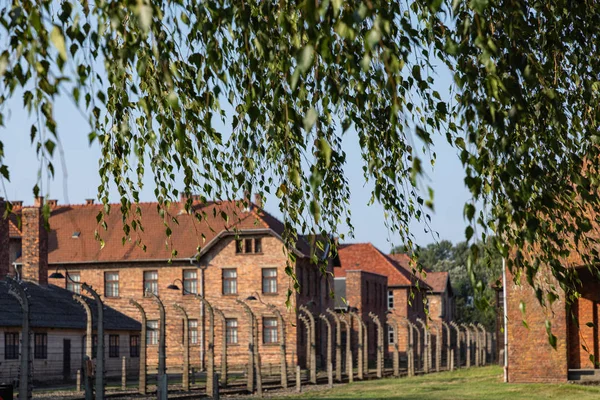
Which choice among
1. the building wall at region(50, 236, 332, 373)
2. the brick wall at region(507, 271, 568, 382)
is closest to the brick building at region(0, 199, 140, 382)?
the building wall at region(50, 236, 332, 373)

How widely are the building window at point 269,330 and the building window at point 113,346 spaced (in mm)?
11383

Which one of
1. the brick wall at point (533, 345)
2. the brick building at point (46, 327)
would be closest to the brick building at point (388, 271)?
the brick building at point (46, 327)

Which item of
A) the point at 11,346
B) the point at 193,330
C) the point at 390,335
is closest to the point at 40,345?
the point at 11,346

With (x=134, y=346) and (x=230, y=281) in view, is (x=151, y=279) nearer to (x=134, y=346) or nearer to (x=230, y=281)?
(x=230, y=281)

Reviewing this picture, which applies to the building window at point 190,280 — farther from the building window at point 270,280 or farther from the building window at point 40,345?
the building window at point 40,345

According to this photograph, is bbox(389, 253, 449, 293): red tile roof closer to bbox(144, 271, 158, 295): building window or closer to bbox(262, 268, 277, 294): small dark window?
bbox(262, 268, 277, 294): small dark window

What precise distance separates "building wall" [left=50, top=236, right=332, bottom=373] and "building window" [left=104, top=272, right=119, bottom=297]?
24cm

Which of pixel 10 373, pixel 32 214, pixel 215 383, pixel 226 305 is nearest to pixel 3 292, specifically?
pixel 10 373

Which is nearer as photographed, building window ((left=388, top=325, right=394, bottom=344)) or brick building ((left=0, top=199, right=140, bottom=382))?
brick building ((left=0, top=199, right=140, bottom=382))

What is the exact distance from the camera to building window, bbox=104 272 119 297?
189 ft

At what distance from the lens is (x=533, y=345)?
98.2 ft

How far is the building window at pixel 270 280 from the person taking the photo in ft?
180

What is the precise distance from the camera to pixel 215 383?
2731 cm

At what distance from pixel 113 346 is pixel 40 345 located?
6059 mm
